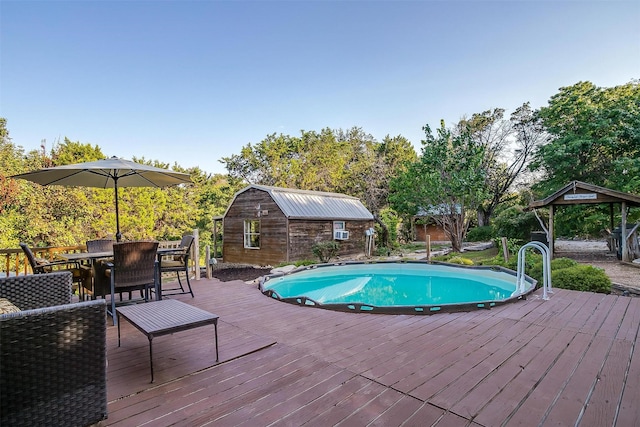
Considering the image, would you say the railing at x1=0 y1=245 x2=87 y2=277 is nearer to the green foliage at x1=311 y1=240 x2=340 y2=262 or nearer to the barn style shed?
the barn style shed

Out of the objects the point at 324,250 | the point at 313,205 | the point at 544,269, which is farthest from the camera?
the point at 313,205

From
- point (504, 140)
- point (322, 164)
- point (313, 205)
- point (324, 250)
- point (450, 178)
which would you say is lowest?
point (324, 250)

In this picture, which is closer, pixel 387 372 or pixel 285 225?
pixel 387 372

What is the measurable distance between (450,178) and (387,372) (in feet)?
40.2

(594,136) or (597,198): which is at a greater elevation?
(594,136)

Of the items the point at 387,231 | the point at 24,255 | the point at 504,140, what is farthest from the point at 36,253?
the point at 504,140

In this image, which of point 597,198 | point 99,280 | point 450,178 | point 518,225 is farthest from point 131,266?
point 518,225

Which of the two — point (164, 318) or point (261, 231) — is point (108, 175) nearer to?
point (164, 318)

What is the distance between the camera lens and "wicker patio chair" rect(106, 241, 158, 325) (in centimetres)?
363

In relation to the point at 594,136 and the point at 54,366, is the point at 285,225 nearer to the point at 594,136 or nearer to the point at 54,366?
the point at 54,366

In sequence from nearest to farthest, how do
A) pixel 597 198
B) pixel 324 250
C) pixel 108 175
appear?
pixel 108 175, pixel 597 198, pixel 324 250

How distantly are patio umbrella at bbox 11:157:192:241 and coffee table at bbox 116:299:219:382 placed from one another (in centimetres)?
229

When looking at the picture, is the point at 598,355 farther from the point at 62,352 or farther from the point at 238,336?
the point at 62,352

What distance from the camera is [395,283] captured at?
28.7 feet
